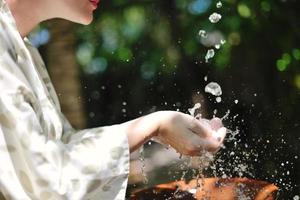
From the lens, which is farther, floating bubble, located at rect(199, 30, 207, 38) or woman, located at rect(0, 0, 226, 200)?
floating bubble, located at rect(199, 30, 207, 38)

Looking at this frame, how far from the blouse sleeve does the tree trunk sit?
7.85 ft

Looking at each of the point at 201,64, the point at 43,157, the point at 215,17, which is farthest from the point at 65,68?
the point at 43,157

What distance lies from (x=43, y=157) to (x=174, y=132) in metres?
0.36

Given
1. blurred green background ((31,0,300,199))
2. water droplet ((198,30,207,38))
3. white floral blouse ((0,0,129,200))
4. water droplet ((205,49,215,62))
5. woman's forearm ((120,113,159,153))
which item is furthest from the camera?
water droplet ((205,49,215,62))

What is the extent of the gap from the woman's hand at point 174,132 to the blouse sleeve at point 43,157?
0.15 feet

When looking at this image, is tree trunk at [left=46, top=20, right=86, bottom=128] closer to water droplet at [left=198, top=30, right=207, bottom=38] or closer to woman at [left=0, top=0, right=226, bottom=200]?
water droplet at [left=198, top=30, right=207, bottom=38]

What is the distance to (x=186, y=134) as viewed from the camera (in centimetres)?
219

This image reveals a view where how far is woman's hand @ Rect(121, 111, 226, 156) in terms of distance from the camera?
85.7 inches

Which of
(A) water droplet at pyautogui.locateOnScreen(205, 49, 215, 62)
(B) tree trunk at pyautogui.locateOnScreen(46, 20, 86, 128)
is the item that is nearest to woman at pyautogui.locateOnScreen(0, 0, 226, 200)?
(B) tree trunk at pyautogui.locateOnScreen(46, 20, 86, 128)

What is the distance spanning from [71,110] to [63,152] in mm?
2463

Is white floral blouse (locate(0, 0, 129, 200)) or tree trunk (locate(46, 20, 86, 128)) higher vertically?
white floral blouse (locate(0, 0, 129, 200))

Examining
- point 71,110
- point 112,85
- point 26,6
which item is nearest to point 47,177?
point 26,6

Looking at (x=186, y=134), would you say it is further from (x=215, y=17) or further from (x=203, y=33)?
(x=203, y=33)

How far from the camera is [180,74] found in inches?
248
